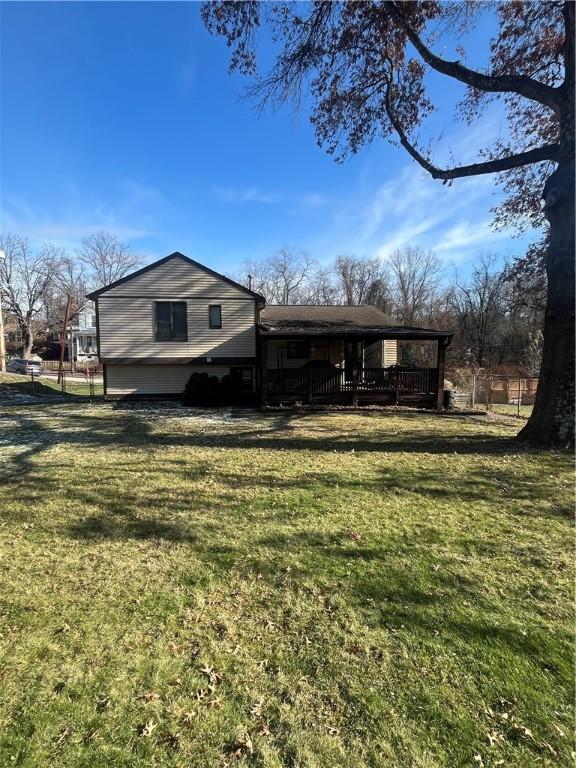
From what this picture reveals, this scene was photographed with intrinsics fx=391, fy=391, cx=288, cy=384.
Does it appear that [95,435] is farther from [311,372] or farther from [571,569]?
[571,569]

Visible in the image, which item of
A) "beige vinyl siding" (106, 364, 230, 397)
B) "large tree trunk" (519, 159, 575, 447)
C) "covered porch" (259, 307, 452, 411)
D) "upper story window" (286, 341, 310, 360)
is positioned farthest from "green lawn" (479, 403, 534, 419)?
"beige vinyl siding" (106, 364, 230, 397)

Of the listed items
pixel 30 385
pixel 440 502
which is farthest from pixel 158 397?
pixel 440 502

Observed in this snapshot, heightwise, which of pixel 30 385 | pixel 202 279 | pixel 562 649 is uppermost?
pixel 202 279

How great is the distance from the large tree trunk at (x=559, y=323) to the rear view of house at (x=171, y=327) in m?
11.3

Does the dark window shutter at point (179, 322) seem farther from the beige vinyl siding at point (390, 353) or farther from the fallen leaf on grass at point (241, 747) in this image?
the fallen leaf on grass at point (241, 747)

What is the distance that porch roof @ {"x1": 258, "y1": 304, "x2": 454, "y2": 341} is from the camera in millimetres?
13414

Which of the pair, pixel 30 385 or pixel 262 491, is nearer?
pixel 262 491

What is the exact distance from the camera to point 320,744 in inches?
69.6

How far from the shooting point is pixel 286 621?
2.61 meters

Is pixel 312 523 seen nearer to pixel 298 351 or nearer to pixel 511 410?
pixel 298 351

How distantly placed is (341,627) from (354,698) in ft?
1.79

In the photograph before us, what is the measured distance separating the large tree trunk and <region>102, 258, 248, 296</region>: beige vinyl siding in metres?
11.6

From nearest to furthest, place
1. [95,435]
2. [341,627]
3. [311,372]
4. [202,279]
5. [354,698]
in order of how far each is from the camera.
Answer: [354,698] < [341,627] < [95,435] < [311,372] < [202,279]

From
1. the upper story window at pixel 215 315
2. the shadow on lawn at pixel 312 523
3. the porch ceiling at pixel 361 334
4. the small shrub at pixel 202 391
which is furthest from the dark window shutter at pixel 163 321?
the shadow on lawn at pixel 312 523
